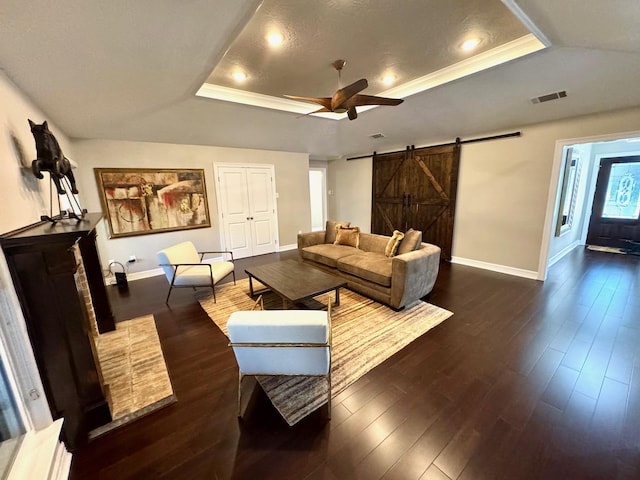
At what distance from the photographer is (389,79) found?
3.28 metres

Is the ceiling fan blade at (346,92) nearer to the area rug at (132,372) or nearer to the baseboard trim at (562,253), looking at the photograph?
the area rug at (132,372)

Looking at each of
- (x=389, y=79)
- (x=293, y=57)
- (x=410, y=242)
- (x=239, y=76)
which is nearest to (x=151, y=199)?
(x=239, y=76)

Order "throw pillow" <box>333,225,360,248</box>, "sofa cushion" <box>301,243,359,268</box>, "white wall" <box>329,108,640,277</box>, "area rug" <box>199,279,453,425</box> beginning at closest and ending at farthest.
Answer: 1. "area rug" <box>199,279,453,425</box>
2. "white wall" <box>329,108,640,277</box>
3. "sofa cushion" <box>301,243,359,268</box>
4. "throw pillow" <box>333,225,360,248</box>

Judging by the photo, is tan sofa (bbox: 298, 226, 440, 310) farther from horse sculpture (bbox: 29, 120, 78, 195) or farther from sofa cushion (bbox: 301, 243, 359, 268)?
horse sculpture (bbox: 29, 120, 78, 195)

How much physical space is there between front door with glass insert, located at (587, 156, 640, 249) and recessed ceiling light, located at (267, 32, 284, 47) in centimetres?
755

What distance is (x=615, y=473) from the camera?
1.35 meters

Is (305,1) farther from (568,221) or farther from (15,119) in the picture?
(568,221)

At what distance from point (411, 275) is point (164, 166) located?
459cm

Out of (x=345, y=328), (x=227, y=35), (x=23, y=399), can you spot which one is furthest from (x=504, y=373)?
(x=227, y=35)

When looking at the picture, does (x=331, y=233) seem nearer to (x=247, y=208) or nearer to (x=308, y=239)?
(x=308, y=239)

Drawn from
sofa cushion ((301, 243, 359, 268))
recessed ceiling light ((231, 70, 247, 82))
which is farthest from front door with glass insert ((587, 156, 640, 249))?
recessed ceiling light ((231, 70, 247, 82))

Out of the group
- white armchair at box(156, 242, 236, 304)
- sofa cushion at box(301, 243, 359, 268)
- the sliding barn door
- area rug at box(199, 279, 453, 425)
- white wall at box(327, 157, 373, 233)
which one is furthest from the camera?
white wall at box(327, 157, 373, 233)

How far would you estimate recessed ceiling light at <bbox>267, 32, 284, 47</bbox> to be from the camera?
7.44 ft

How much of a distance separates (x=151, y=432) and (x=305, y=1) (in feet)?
10.5
